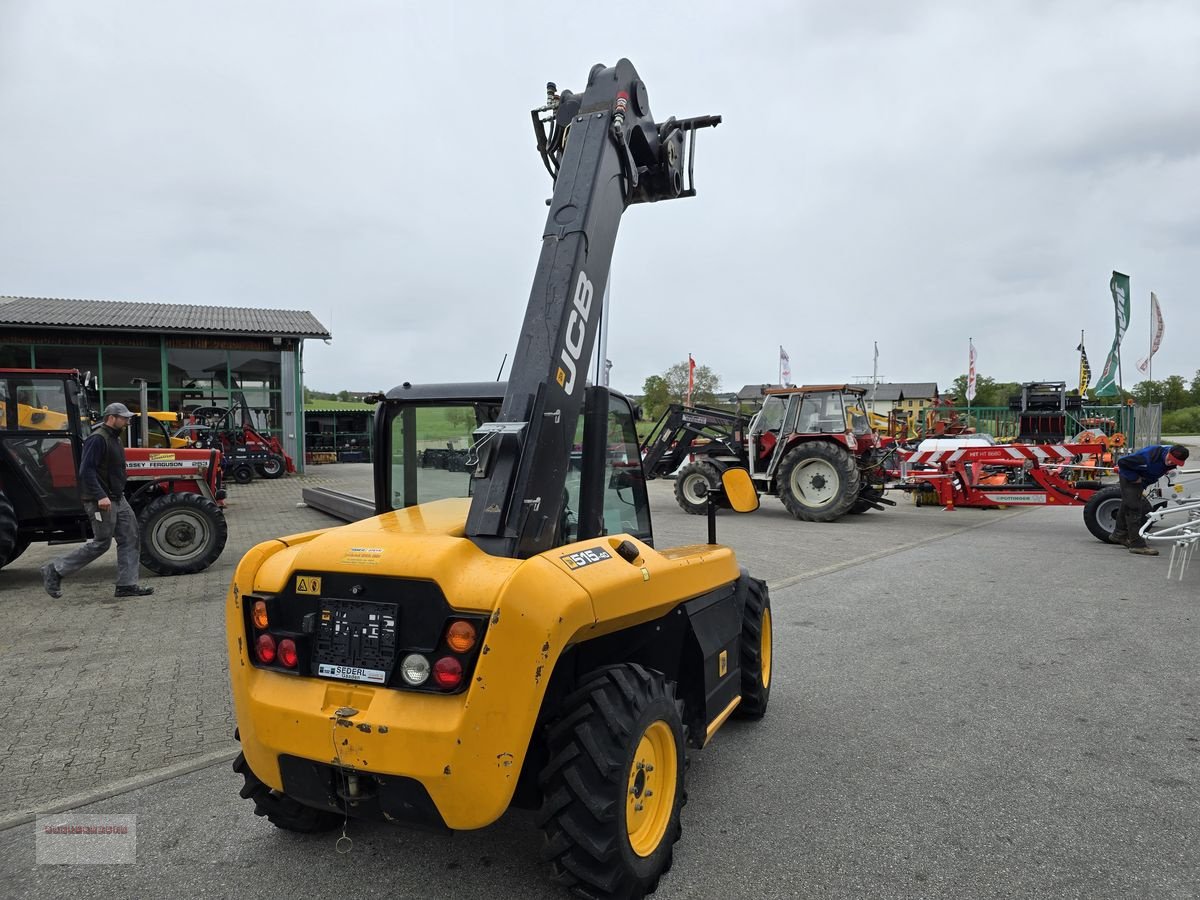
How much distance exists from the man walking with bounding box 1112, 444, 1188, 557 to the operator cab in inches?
339

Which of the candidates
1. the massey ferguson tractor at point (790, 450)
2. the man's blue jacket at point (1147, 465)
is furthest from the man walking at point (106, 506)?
the man's blue jacket at point (1147, 465)

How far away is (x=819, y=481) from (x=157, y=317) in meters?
18.8

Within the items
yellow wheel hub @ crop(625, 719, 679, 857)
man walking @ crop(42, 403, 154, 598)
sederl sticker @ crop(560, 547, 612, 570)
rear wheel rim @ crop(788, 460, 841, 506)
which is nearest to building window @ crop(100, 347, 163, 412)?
man walking @ crop(42, 403, 154, 598)

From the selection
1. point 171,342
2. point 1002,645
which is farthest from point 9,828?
point 171,342

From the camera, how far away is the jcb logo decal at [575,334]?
295cm

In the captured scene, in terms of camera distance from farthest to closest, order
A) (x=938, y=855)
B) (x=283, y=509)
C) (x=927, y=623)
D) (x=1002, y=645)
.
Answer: (x=283, y=509) → (x=927, y=623) → (x=1002, y=645) → (x=938, y=855)

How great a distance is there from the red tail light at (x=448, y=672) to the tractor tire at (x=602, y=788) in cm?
39

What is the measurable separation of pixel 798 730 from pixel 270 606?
2771mm

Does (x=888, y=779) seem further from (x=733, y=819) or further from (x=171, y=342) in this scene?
(x=171, y=342)

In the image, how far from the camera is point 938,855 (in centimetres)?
284

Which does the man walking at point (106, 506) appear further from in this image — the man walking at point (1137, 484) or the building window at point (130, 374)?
the building window at point (130, 374)

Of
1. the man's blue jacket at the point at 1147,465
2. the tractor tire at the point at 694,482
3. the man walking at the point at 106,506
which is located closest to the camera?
the man walking at the point at 106,506

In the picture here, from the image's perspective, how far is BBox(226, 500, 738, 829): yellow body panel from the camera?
87.8 inches

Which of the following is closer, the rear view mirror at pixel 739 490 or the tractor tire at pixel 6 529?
the rear view mirror at pixel 739 490
